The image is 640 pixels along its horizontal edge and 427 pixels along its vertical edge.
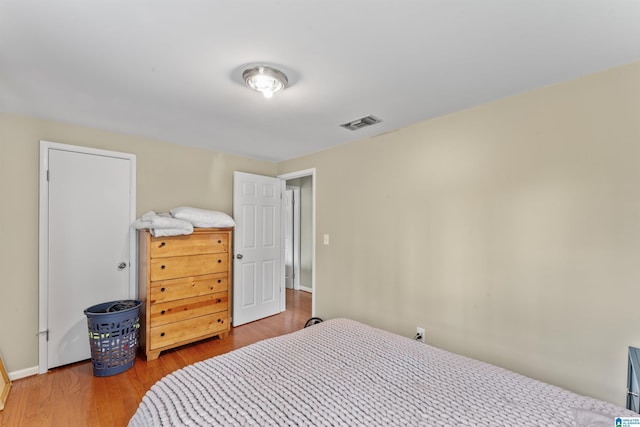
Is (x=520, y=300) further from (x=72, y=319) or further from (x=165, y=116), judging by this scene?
(x=72, y=319)

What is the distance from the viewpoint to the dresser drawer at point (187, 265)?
8.95 feet

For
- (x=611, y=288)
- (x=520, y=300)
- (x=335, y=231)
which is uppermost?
(x=335, y=231)

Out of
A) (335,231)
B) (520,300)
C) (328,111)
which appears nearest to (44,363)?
(335,231)

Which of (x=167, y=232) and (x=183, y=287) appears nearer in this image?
(x=167, y=232)

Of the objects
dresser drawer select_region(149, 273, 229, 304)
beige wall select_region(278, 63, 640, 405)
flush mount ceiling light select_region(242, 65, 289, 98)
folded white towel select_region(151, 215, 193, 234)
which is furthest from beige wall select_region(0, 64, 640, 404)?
flush mount ceiling light select_region(242, 65, 289, 98)

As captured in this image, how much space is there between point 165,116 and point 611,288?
336 centimetres

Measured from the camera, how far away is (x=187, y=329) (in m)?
2.93

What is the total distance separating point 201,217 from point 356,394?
7.90 feet

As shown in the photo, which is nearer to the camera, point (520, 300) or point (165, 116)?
point (520, 300)

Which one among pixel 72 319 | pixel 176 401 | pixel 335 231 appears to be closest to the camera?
pixel 176 401

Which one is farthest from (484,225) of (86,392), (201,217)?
(86,392)

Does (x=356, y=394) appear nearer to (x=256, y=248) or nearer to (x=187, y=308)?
(x=187, y=308)

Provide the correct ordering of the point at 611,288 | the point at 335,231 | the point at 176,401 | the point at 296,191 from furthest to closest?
1. the point at 296,191
2. the point at 335,231
3. the point at 611,288
4. the point at 176,401

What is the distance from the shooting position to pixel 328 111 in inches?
90.7
